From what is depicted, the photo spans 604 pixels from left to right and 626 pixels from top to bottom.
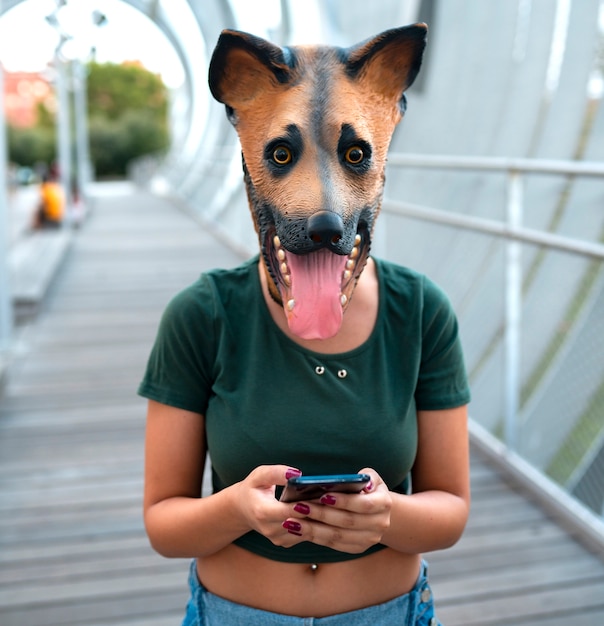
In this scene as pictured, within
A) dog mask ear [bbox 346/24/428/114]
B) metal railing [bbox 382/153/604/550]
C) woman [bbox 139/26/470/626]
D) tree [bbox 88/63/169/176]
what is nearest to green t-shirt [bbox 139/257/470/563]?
woman [bbox 139/26/470/626]

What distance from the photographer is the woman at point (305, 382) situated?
1256 millimetres

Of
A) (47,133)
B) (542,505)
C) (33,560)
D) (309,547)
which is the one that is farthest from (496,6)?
(47,133)

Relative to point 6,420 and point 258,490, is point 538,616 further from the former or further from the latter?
point 6,420

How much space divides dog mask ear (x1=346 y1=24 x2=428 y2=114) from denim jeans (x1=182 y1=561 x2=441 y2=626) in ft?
2.74

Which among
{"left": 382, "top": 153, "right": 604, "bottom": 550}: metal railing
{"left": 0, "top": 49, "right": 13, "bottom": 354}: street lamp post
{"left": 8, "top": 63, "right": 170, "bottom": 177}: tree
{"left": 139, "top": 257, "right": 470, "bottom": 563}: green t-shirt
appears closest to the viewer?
{"left": 139, "top": 257, "right": 470, "bottom": 563}: green t-shirt

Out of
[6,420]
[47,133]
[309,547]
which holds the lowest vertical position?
[47,133]

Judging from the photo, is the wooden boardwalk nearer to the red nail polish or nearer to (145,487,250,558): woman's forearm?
(145,487,250,558): woman's forearm

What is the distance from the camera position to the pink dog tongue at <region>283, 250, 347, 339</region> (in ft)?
4.08

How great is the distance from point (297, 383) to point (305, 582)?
12.7 inches

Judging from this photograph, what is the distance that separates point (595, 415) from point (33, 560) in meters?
2.33

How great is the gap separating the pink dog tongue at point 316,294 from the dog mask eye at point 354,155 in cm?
15

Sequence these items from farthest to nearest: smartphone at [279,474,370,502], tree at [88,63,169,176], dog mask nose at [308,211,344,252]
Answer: tree at [88,63,169,176]
dog mask nose at [308,211,344,252]
smartphone at [279,474,370,502]

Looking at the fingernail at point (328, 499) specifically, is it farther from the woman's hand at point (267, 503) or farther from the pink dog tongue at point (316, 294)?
the pink dog tongue at point (316, 294)

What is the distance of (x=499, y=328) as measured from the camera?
13.7 feet
